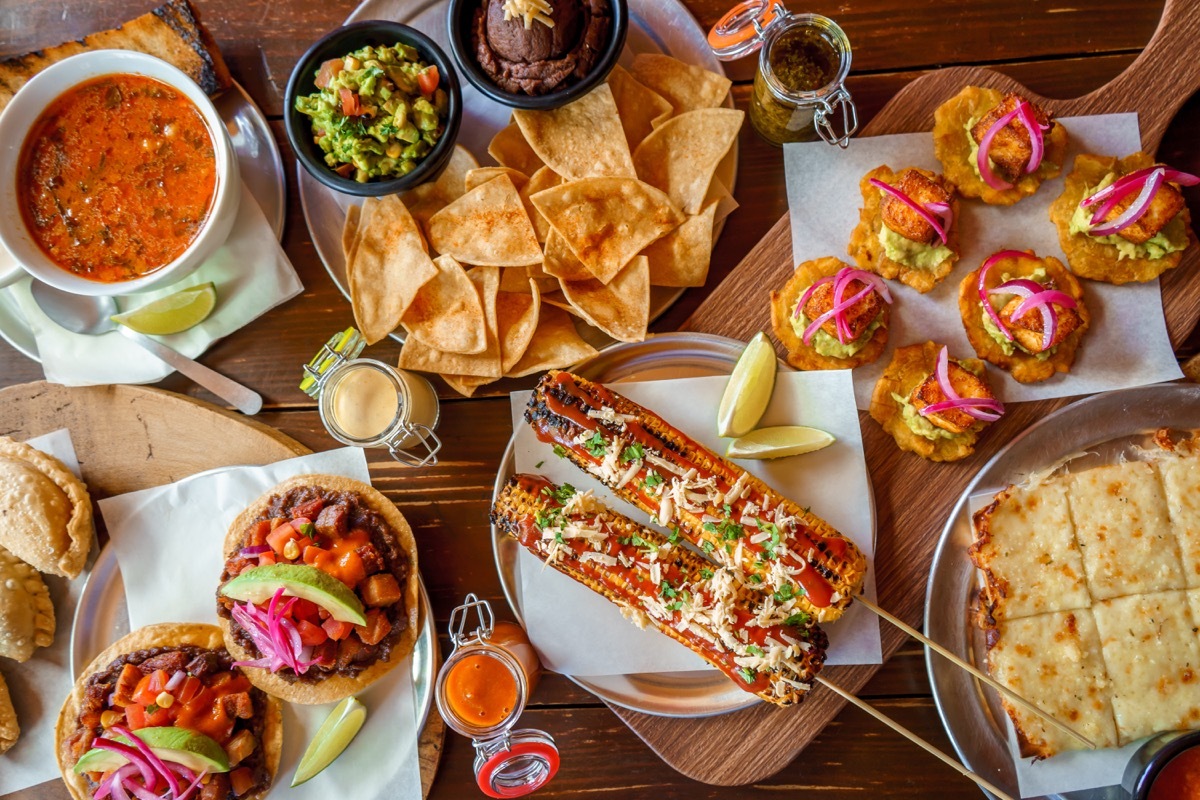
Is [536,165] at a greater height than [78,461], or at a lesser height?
greater

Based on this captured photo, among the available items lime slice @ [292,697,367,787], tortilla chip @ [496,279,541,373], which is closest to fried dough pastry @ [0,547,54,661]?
lime slice @ [292,697,367,787]

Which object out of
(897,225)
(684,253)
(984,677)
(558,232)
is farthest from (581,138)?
(984,677)

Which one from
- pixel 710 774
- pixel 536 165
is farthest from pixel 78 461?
pixel 710 774

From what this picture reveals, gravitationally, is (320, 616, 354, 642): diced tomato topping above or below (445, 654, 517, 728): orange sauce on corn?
above

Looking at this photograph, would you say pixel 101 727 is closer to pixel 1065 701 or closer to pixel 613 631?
pixel 613 631

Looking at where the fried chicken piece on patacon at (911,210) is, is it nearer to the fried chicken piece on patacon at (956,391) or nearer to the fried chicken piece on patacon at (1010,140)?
the fried chicken piece on patacon at (1010,140)

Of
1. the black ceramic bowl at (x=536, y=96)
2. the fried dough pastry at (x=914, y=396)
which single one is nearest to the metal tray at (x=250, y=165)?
the black ceramic bowl at (x=536, y=96)

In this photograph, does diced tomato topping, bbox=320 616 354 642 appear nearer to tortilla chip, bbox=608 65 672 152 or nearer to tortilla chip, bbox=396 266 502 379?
tortilla chip, bbox=396 266 502 379
